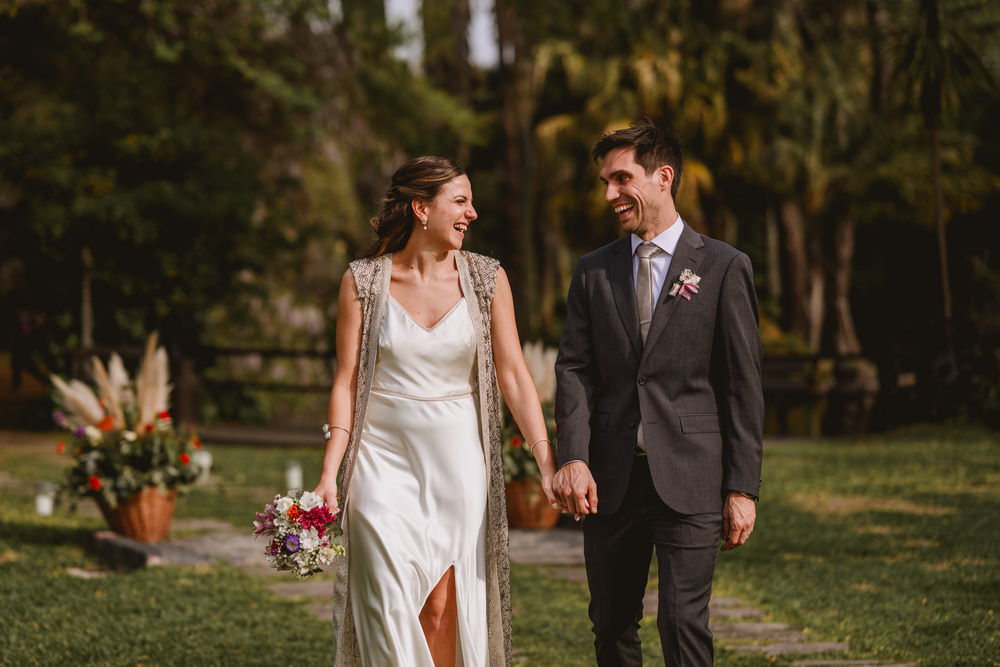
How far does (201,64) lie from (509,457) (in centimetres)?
1178

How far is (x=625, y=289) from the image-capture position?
421 cm

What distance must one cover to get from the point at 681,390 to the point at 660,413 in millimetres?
111

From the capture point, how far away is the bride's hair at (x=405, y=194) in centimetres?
447

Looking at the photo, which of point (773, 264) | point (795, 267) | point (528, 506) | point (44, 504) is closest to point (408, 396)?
point (528, 506)

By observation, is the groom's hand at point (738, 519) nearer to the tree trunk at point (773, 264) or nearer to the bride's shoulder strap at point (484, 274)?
the bride's shoulder strap at point (484, 274)

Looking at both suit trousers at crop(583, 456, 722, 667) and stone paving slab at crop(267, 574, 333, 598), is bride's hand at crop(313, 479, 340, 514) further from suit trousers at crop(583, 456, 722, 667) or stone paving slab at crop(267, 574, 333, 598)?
stone paving slab at crop(267, 574, 333, 598)

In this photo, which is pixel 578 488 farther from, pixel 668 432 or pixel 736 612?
pixel 736 612

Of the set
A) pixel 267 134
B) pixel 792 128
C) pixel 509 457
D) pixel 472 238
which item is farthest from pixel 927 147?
pixel 509 457

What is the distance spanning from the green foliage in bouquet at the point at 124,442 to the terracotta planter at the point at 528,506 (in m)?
2.40

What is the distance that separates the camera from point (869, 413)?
18.3 metres

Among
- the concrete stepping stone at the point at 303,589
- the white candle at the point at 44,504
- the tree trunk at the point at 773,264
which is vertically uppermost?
the tree trunk at the point at 773,264

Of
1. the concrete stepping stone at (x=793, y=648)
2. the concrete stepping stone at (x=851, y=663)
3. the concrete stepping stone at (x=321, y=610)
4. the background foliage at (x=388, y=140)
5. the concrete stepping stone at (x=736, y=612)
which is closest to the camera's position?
the concrete stepping stone at (x=851, y=663)

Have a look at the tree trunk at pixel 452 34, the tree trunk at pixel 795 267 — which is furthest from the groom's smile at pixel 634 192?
the tree trunk at pixel 795 267

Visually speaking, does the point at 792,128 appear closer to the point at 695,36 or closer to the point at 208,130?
the point at 695,36
